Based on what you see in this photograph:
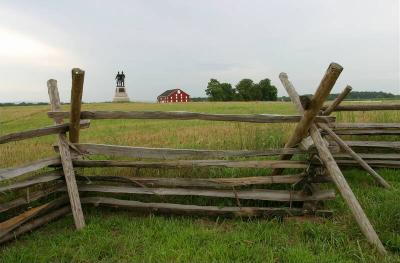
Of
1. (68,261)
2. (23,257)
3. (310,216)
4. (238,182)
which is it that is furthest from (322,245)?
(23,257)

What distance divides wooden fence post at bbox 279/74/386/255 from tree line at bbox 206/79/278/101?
61187 mm

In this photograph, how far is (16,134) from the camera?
392 cm

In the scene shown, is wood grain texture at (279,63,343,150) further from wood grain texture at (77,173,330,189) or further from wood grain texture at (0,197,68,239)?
wood grain texture at (0,197,68,239)

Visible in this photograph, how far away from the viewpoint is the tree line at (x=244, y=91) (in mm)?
64625

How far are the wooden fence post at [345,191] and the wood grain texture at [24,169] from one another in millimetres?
2924

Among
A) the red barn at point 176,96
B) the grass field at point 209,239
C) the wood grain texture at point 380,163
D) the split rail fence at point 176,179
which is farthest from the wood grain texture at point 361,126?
the red barn at point 176,96

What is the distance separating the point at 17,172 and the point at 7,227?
0.54 m

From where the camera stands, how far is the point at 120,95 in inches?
2795

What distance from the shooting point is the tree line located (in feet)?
212

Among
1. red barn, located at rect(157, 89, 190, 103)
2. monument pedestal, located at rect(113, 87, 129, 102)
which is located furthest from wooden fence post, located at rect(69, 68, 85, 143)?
red barn, located at rect(157, 89, 190, 103)

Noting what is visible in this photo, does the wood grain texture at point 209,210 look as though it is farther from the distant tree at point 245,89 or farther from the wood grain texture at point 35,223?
the distant tree at point 245,89

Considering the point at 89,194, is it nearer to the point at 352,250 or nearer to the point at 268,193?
the point at 268,193

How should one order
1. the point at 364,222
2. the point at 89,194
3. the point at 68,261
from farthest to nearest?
1. the point at 89,194
2. the point at 364,222
3. the point at 68,261

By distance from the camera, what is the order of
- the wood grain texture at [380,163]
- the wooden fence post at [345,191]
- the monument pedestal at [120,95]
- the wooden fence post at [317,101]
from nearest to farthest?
the wooden fence post at [345,191] < the wooden fence post at [317,101] < the wood grain texture at [380,163] < the monument pedestal at [120,95]
